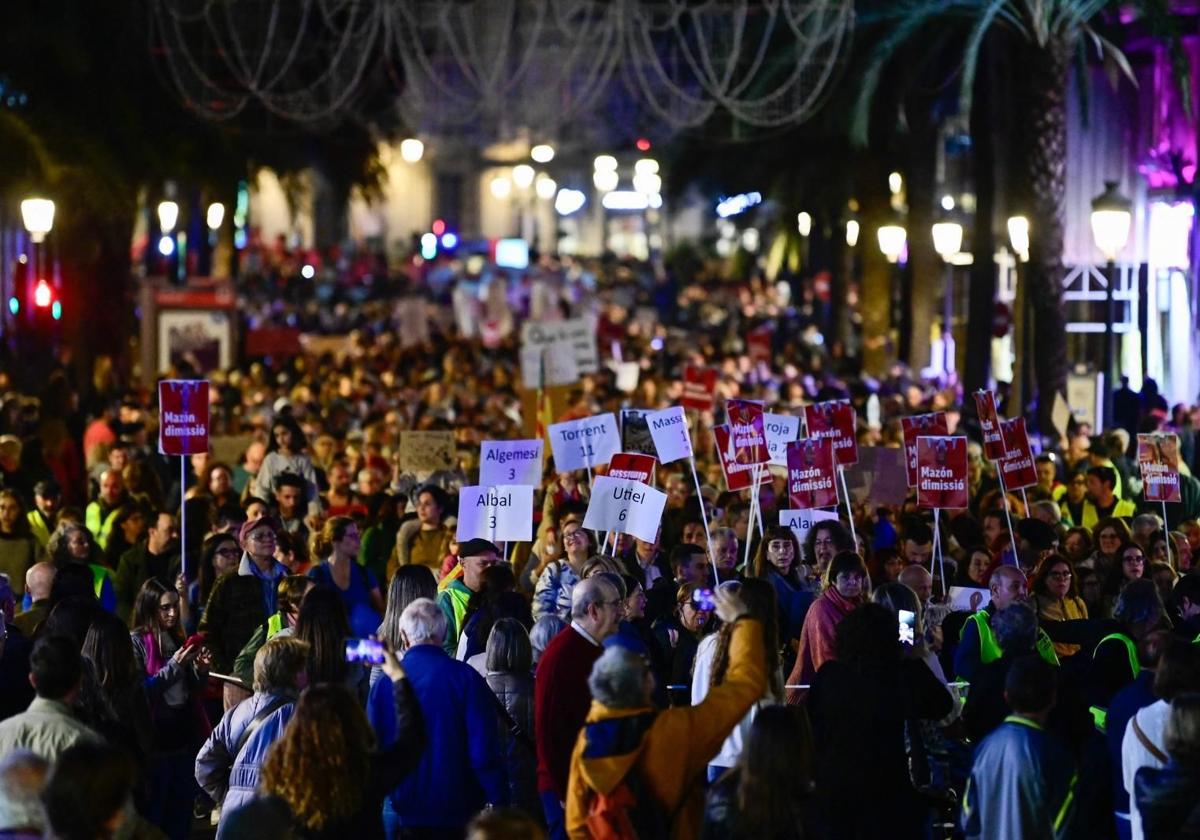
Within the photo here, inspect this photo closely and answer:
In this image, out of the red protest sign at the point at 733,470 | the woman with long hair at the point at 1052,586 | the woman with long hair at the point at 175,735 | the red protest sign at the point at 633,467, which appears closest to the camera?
the woman with long hair at the point at 175,735

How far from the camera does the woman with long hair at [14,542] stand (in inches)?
563

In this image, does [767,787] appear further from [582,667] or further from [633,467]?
[633,467]

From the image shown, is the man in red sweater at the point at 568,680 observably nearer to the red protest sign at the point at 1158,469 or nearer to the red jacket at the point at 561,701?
the red jacket at the point at 561,701

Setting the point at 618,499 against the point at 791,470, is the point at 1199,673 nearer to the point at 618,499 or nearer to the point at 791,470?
the point at 618,499

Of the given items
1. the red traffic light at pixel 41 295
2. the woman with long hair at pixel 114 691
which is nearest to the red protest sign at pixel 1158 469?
the woman with long hair at pixel 114 691

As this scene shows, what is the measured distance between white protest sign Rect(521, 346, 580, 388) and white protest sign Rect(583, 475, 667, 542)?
36.5 feet

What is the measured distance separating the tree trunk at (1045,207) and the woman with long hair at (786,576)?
13688mm

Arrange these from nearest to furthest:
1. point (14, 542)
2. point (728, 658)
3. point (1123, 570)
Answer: point (728, 658), point (1123, 570), point (14, 542)

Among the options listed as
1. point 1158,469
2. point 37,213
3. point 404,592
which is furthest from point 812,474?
point 37,213

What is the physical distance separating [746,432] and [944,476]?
1406 mm

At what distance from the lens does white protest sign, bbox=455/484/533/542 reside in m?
13.7

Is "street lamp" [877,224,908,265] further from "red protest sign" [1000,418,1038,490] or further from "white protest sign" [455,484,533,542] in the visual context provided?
"white protest sign" [455,484,533,542]

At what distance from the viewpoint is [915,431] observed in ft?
51.6

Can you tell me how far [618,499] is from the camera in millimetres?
13352
